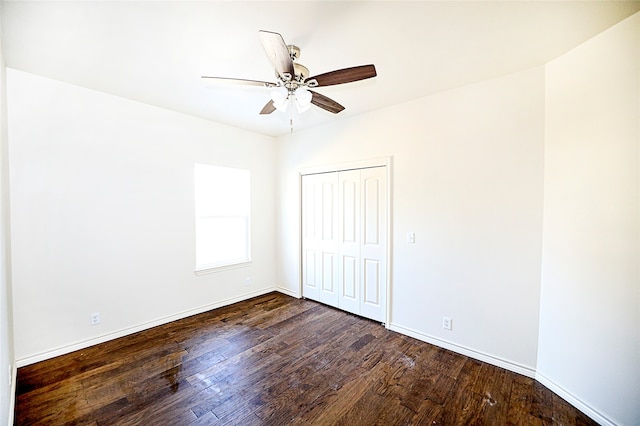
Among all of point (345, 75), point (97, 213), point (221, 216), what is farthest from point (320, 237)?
point (97, 213)

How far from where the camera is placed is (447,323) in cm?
266

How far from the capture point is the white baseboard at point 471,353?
2240 millimetres

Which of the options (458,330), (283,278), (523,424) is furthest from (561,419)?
(283,278)

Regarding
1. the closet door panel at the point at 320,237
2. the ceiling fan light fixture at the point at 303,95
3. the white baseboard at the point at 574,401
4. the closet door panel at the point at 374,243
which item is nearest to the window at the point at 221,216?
the closet door panel at the point at 320,237

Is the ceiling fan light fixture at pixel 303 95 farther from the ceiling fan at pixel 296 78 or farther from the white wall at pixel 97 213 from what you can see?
the white wall at pixel 97 213

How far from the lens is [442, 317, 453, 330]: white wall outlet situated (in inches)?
104

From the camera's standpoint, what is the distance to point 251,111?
3.22 metres

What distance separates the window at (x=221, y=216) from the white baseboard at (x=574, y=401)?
3.63m

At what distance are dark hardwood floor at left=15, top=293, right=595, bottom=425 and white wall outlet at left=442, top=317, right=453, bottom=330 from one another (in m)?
0.24

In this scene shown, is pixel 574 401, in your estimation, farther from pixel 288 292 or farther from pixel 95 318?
pixel 95 318

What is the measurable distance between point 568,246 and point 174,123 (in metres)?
4.16

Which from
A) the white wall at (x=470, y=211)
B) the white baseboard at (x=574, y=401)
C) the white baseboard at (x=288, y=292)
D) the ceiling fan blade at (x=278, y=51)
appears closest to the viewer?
the ceiling fan blade at (x=278, y=51)

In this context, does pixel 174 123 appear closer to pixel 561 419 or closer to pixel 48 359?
pixel 48 359

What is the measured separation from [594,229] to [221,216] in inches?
155
